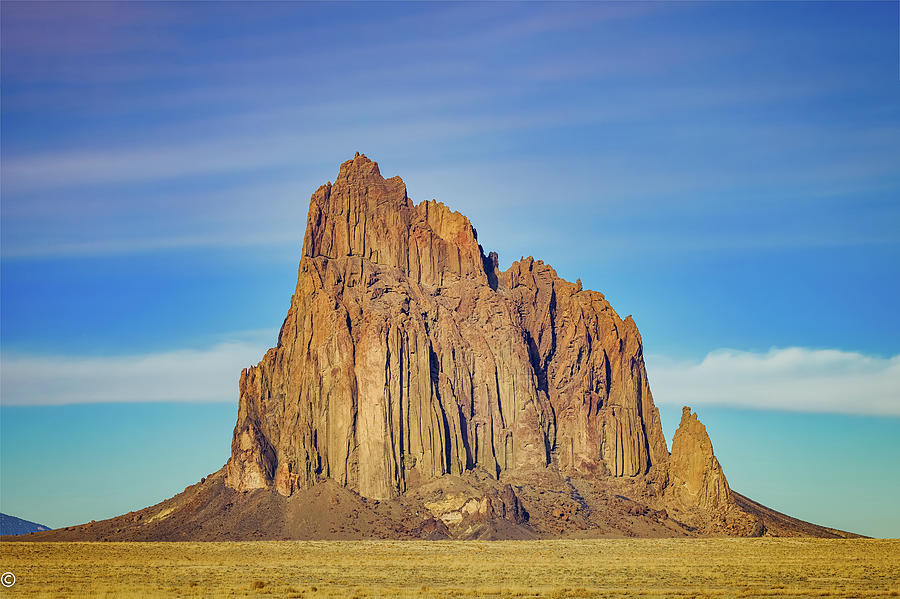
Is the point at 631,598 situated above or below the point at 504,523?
below

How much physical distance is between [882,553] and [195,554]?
3604 inches

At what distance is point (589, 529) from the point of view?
655ft

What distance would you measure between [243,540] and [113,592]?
93.0 meters

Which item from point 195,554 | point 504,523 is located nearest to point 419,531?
point 504,523

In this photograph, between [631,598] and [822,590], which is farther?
[822,590]

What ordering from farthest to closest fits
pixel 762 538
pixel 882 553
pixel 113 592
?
1. pixel 762 538
2. pixel 882 553
3. pixel 113 592

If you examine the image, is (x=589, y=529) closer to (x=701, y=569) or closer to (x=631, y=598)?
(x=701, y=569)

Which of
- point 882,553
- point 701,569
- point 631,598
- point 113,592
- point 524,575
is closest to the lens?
point 631,598

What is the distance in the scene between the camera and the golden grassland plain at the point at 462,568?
343 feet

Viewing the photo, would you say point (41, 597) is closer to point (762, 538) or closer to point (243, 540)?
point (243, 540)

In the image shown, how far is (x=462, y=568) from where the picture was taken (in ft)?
429

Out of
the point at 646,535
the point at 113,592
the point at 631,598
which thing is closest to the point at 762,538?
the point at 646,535

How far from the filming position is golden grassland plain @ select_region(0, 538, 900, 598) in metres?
105

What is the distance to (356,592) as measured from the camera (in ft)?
334
